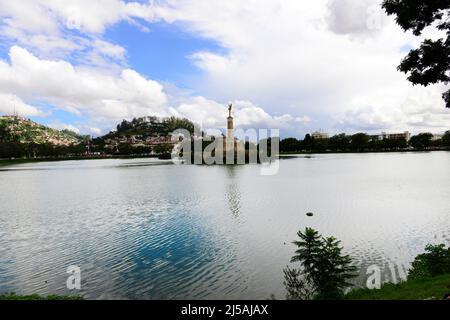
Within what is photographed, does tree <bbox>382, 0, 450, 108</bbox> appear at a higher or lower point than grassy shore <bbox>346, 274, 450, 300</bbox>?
higher

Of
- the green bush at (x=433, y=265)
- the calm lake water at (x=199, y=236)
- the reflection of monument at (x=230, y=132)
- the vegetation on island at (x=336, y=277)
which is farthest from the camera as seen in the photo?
the reflection of monument at (x=230, y=132)

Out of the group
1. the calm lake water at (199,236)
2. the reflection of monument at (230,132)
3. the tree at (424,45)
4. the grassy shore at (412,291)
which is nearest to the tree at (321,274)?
the grassy shore at (412,291)

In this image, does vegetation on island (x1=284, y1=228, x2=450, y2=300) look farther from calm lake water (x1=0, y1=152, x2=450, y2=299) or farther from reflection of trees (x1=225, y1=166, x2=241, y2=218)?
reflection of trees (x1=225, y1=166, x2=241, y2=218)

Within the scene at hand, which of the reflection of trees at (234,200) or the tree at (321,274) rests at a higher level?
the tree at (321,274)

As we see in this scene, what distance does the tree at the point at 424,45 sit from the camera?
754 inches

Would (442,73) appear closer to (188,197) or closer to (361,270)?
(361,270)

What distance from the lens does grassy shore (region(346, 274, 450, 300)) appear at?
1301 centimetres

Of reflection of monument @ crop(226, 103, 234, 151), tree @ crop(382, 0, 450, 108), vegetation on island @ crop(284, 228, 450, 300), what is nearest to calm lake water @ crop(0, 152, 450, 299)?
vegetation on island @ crop(284, 228, 450, 300)

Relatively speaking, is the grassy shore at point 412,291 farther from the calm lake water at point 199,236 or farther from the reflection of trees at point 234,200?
the reflection of trees at point 234,200

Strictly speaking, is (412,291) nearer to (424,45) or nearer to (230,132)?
(424,45)

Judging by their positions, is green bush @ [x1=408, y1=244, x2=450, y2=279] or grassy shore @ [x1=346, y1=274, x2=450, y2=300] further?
green bush @ [x1=408, y1=244, x2=450, y2=279]

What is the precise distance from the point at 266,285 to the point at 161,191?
4438 centimetres

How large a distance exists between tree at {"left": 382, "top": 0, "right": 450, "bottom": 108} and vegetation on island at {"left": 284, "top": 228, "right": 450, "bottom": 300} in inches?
343

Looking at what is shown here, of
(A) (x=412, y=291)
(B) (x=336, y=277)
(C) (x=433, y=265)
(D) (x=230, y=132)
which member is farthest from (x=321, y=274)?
(D) (x=230, y=132)
